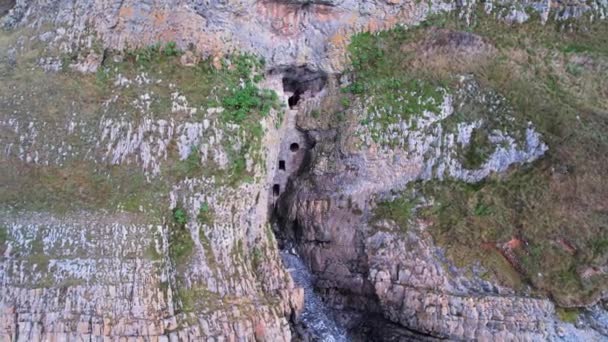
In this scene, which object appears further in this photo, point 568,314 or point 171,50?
point 171,50

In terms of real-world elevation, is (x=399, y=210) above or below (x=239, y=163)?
below

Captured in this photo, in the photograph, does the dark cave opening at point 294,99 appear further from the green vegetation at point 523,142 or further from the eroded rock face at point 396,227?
the green vegetation at point 523,142

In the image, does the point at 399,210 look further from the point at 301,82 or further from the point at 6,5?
the point at 6,5

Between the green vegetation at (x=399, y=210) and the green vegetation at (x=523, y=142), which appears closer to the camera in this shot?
the green vegetation at (x=523, y=142)

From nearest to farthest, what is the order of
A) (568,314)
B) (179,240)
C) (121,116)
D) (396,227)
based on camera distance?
1. (179,240)
2. (568,314)
3. (121,116)
4. (396,227)

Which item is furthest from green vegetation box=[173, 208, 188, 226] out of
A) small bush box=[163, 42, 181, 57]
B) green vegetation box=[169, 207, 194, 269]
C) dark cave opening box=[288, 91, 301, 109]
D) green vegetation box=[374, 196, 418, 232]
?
dark cave opening box=[288, 91, 301, 109]

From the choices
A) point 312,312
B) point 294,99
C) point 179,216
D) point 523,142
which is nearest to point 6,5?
point 294,99

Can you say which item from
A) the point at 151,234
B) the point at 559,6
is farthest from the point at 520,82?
the point at 151,234

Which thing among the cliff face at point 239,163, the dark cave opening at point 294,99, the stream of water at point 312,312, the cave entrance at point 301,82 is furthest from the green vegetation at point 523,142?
the stream of water at point 312,312
